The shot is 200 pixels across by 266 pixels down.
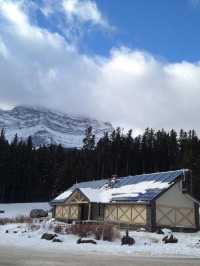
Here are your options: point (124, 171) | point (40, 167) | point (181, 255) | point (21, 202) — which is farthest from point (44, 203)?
point (181, 255)

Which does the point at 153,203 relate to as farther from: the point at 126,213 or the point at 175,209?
the point at 126,213

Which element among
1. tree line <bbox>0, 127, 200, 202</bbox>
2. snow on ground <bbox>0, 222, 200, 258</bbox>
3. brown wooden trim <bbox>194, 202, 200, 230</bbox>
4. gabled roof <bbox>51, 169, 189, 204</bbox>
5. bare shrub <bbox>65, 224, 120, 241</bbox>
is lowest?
snow on ground <bbox>0, 222, 200, 258</bbox>

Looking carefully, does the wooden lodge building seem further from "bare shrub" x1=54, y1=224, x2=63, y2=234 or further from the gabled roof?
"bare shrub" x1=54, y1=224, x2=63, y2=234

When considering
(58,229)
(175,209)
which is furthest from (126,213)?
(58,229)

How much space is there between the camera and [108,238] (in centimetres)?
2730

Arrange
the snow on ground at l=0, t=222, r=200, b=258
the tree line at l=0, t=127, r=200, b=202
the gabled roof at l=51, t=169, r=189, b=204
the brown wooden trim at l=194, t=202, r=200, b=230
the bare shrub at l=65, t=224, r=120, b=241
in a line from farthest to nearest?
1. the tree line at l=0, t=127, r=200, b=202
2. the brown wooden trim at l=194, t=202, r=200, b=230
3. the gabled roof at l=51, t=169, r=189, b=204
4. the bare shrub at l=65, t=224, r=120, b=241
5. the snow on ground at l=0, t=222, r=200, b=258

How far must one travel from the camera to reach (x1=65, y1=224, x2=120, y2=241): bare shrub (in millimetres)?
27469

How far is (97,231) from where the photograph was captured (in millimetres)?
27891

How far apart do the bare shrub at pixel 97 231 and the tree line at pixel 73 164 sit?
56227mm

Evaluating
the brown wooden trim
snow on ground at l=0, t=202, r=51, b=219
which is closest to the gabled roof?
the brown wooden trim

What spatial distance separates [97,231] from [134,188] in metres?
15.3

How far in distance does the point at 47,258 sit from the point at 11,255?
2.01 metres

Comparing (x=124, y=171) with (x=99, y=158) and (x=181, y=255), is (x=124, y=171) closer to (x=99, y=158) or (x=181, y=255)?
(x=99, y=158)

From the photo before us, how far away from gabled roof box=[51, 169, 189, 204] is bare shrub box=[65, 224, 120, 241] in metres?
10.4
